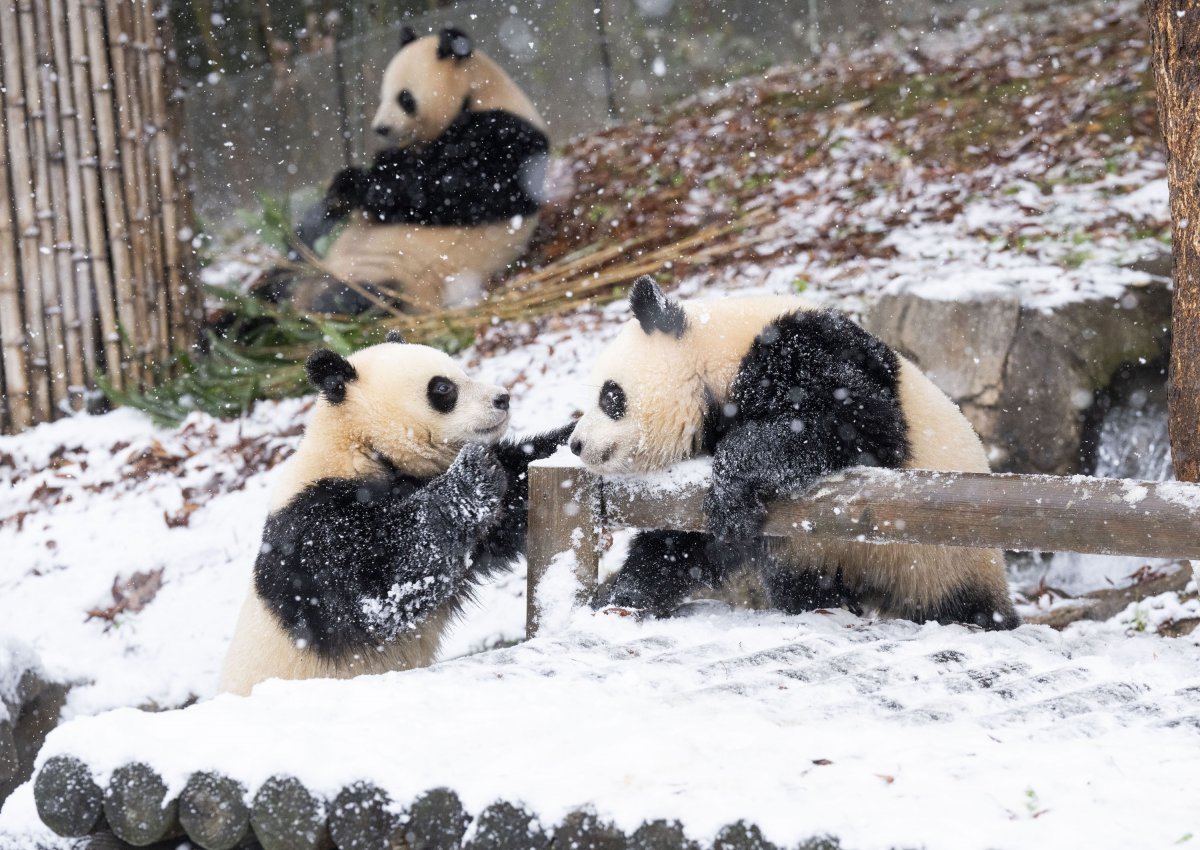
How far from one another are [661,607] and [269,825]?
4.59 feet

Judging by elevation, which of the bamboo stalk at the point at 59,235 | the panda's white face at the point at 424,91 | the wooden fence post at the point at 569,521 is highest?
the panda's white face at the point at 424,91

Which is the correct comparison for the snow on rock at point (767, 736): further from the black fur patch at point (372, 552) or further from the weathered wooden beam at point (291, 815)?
the black fur patch at point (372, 552)

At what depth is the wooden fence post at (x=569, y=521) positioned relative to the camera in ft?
9.31

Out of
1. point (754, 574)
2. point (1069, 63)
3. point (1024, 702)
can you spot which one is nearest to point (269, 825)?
point (1024, 702)

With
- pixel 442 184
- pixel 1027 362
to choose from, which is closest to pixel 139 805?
pixel 1027 362

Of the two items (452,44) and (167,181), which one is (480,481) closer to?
(167,181)

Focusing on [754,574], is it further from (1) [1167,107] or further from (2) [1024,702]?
(1) [1167,107]

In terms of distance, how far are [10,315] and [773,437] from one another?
4.73 m

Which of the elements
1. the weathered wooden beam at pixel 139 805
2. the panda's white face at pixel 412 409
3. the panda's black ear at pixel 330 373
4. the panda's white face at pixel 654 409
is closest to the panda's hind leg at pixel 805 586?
the panda's white face at pixel 654 409

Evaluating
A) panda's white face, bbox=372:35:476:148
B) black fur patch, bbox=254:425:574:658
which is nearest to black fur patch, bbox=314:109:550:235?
panda's white face, bbox=372:35:476:148

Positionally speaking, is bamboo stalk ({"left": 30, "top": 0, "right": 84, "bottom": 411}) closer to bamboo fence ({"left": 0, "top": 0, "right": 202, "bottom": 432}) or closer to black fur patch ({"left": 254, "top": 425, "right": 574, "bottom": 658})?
bamboo fence ({"left": 0, "top": 0, "right": 202, "bottom": 432})

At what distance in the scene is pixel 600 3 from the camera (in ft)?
30.2

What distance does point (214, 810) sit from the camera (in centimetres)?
→ 190

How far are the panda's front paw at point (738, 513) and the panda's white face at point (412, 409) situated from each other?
3.05ft
